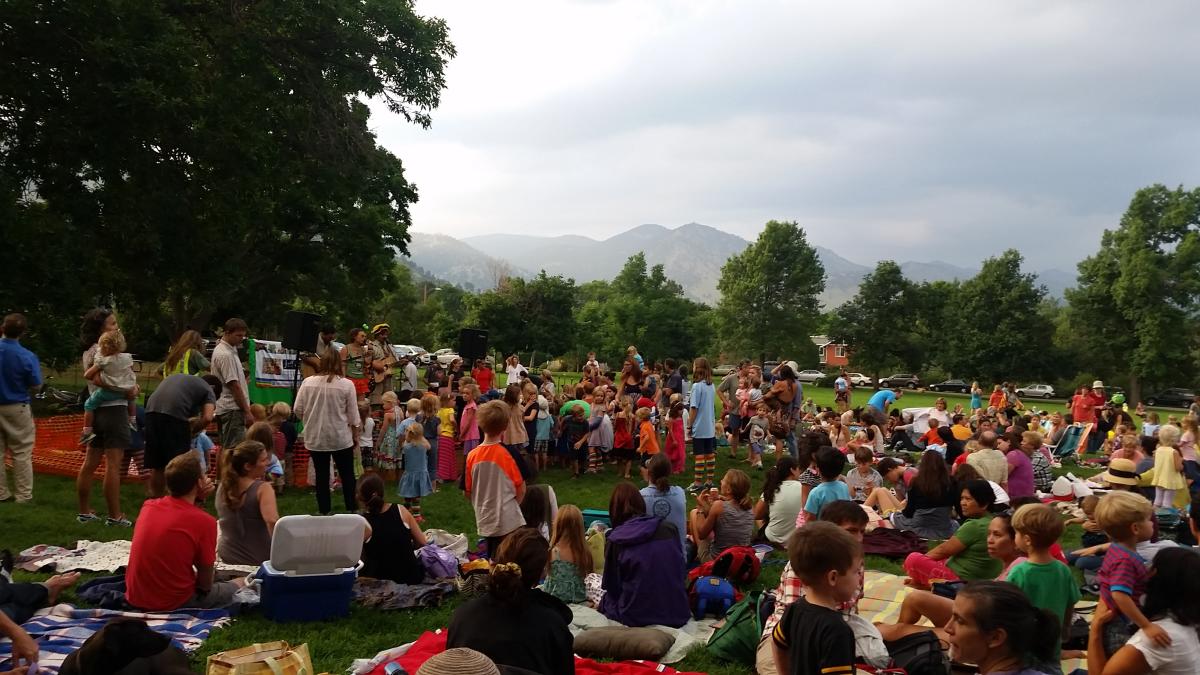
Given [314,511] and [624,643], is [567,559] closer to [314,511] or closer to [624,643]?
[624,643]

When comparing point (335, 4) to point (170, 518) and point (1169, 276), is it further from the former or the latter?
point (1169, 276)

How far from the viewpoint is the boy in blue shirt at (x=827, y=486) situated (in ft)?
21.3

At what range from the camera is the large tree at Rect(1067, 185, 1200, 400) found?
46.8 m

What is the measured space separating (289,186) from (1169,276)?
5224cm

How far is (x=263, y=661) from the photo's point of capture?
379 centimetres

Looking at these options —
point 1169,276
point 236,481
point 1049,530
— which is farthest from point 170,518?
point 1169,276

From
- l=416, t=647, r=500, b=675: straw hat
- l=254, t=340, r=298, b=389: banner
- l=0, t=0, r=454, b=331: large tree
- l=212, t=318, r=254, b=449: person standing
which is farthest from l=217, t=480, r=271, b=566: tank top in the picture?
l=0, t=0, r=454, b=331: large tree

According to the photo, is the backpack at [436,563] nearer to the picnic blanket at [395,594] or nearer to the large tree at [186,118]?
the picnic blanket at [395,594]

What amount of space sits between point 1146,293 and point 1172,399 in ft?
22.8

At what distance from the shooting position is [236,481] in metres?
5.57

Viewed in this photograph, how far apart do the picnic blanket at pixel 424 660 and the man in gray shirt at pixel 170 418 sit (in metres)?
3.39

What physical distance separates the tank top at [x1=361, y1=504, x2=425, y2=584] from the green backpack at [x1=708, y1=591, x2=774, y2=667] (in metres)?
2.33

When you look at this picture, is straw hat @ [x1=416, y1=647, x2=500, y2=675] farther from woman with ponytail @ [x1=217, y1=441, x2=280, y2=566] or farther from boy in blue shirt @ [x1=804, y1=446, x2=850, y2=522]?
boy in blue shirt @ [x1=804, y1=446, x2=850, y2=522]

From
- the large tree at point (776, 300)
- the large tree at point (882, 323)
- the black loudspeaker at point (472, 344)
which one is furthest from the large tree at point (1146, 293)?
the black loudspeaker at point (472, 344)
